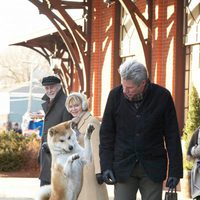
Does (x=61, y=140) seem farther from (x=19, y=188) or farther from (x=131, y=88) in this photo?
(x=19, y=188)

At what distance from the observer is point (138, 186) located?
575cm

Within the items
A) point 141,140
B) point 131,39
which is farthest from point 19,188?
point 141,140

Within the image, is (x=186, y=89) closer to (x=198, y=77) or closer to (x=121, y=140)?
(x=198, y=77)

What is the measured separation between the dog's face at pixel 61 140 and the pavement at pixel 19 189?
533 cm

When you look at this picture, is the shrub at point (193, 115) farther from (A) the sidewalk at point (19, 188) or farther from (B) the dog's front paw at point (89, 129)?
(B) the dog's front paw at point (89, 129)

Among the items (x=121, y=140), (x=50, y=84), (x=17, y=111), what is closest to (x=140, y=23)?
(x=50, y=84)

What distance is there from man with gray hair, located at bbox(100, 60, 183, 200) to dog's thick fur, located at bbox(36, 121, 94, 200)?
21.9 inches

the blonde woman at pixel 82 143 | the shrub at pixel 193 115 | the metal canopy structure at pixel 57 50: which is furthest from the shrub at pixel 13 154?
the blonde woman at pixel 82 143

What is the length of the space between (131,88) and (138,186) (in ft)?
2.80

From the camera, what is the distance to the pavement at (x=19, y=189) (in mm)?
12387

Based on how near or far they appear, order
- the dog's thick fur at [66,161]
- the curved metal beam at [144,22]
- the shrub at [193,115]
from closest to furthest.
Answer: the dog's thick fur at [66,161] < the shrub at [193,115] < the curved metal beam at [144,22]

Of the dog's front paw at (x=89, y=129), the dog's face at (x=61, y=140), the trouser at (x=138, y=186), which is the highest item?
the dog's front paw at (x=89, y=129)

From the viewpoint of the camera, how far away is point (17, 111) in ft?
241

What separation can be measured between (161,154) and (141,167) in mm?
203
